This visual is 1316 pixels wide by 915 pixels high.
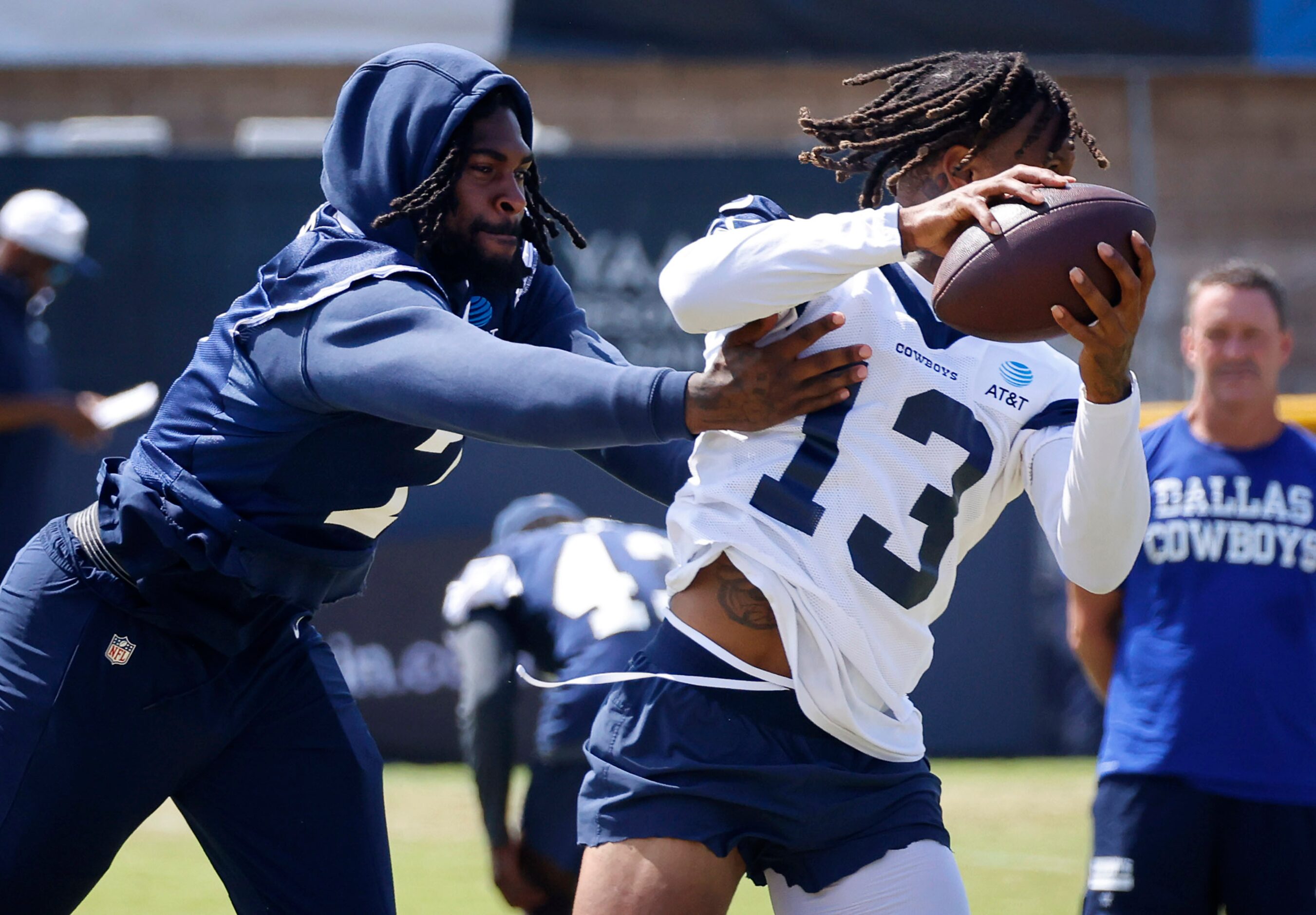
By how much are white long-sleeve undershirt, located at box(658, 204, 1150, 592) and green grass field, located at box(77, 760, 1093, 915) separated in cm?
299

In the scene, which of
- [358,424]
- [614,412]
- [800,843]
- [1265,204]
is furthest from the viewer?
[1265,204]

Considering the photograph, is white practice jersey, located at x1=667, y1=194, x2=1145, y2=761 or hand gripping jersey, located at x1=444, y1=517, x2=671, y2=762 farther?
hand gripping jersey, located at x1=444, y1=517, x2=671, y2=762

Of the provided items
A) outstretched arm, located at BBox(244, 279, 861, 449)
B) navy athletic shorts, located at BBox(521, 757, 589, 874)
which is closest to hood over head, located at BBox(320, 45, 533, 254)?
outstretched arm, located at BBox(244, 279, 861, 449)

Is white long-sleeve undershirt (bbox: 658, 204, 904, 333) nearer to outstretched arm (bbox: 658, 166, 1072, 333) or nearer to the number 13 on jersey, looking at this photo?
outstretched arm (bbox: 658, 166, 1072, 333)

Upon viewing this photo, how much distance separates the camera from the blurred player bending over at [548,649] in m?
3.91

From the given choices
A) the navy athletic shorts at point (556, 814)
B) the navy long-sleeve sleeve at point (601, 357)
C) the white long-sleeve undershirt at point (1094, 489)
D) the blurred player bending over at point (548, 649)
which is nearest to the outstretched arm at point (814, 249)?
the white long-sleeve undershirt at point (1094, 489)

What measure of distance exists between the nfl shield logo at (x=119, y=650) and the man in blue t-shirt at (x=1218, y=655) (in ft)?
7.17

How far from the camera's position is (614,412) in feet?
7.41

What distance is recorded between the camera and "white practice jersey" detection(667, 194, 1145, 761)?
8.20ft

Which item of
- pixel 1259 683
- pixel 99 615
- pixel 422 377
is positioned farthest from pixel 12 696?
pixel 1259 683

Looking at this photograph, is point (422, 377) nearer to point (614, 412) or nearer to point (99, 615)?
point (614, 412)

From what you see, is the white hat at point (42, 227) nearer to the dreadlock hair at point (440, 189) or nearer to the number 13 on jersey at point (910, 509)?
the dreadlock hair at point (440, 189)

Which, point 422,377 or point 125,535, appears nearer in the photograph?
point 422,377

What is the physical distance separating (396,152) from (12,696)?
1.17 meters
